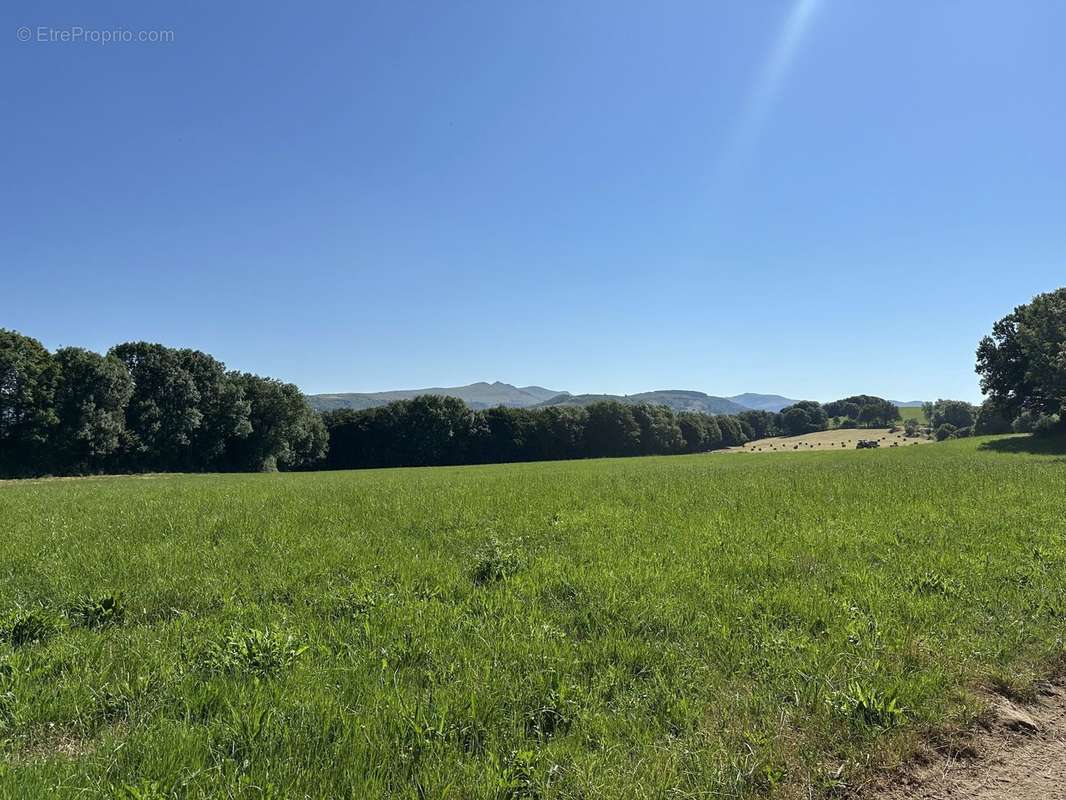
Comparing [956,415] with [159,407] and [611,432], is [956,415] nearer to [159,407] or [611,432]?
[611,432]

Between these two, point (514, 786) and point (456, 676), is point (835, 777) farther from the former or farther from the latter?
point (456, 676)

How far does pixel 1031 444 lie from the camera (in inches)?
1809

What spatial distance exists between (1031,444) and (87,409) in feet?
298

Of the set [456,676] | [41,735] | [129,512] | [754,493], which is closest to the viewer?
[41,735]

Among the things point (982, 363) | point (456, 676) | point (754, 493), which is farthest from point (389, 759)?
point (982, 363)

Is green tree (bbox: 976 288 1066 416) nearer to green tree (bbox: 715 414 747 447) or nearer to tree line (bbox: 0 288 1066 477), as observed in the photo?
tree line (bbox: 0 288 1066 477)

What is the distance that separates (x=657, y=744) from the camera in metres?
3.89

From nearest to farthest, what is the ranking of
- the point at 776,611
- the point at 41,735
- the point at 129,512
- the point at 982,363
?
1. the point at 41,735
2. the point at 776,611
3. the point at 129,512
4. the point at 982,363

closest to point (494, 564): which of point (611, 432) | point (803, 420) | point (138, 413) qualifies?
point (138, 413)

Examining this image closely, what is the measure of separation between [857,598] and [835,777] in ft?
12.4

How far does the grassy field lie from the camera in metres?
3.58

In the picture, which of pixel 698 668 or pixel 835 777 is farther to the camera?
pixel 698 668

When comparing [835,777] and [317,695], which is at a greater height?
[317,695]

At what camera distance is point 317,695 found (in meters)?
4.28
